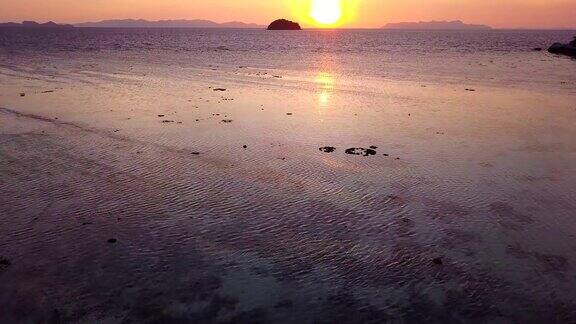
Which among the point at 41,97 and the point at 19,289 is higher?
the point at 41,97

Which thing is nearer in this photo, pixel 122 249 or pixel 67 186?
pixel 122 249

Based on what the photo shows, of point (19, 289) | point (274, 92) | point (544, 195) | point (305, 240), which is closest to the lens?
point (19, 289)

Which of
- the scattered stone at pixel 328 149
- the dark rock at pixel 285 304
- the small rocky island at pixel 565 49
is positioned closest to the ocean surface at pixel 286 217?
the dark rock at pixel 285 304

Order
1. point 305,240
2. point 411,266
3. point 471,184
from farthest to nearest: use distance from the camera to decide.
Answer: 1. point 471,184
2. point 305,240
3. point 411,266

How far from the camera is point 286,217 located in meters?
11.7

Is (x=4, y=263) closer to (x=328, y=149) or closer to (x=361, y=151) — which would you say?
Result: (x=328, y=149)

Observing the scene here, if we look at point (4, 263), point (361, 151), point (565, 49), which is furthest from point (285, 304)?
point (565, 49)

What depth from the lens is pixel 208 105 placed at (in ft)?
87.7

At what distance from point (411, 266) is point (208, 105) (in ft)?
64.4

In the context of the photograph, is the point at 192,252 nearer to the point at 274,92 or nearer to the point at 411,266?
the point at 411,266

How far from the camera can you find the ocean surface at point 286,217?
827 cm

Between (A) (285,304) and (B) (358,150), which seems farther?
(B) (358,150)

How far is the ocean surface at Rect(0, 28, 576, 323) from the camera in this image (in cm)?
827

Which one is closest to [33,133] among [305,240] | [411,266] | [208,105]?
[208,105]
